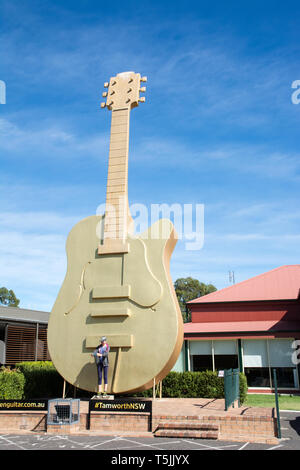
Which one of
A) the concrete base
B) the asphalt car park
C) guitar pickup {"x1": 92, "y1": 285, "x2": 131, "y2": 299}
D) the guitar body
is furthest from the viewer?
guitar pickup {"x1": 92, "y1": 285, "x2": 131, "y2": 299}

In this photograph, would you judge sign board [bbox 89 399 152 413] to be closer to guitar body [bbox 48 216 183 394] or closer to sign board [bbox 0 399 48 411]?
sign board [bbox 0 399 48 411]

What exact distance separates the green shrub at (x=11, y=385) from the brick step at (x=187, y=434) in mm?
5825

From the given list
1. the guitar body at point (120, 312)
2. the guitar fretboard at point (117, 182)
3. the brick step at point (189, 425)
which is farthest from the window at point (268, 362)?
the brick step at point (189, 425)

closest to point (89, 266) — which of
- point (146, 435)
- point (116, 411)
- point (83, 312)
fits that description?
point (83, 312)

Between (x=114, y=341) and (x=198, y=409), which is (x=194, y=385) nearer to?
(x=198, y=409)

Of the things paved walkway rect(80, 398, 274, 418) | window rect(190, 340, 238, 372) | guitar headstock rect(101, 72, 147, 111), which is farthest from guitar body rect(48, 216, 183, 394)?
window rect(190, 340, 238, 372)

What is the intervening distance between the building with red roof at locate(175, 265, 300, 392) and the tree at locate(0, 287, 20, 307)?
6241cm

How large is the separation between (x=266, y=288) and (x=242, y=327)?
357 centimetres

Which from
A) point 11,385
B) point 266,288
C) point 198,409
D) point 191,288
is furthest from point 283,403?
point 191,288

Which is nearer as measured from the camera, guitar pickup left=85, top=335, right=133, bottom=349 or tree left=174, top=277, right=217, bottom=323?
guitar pickup left=85, top=335, right=133, bottom=349

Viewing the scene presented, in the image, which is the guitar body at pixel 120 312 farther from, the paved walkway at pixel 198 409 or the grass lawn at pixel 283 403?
the grass lawn at pixel 283 403

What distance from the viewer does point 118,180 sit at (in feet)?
44.1

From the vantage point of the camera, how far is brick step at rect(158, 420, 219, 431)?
8938mm
